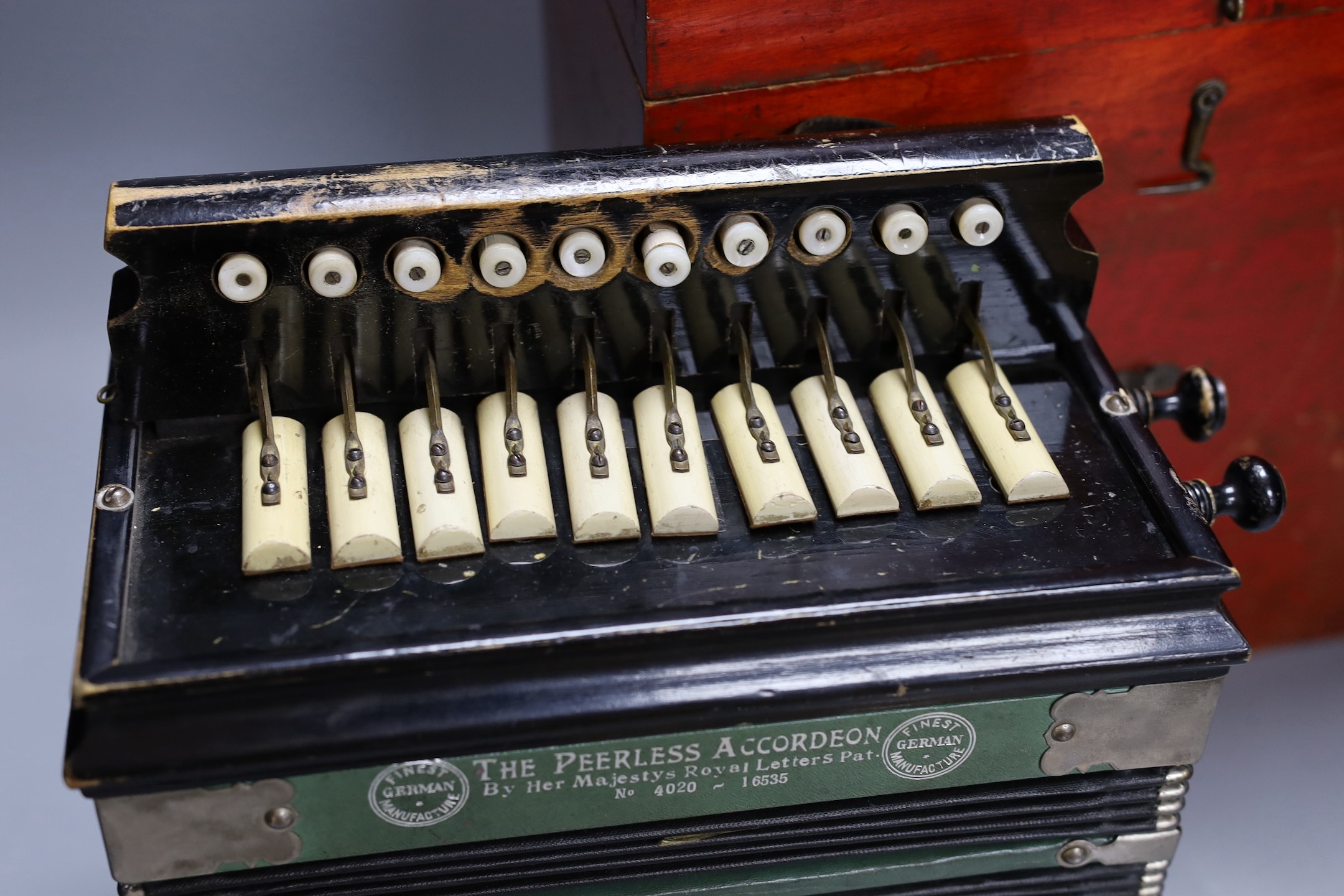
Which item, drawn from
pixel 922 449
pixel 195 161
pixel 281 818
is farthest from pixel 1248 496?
pixel 195 161

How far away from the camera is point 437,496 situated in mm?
1787

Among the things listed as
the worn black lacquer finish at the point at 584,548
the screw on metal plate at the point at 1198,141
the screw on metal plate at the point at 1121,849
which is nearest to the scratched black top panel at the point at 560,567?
the worn black lacquer finish at the point at 584,548

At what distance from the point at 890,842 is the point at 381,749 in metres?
0.65

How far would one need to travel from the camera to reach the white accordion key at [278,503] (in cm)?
172

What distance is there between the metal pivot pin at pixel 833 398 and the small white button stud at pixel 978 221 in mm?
217

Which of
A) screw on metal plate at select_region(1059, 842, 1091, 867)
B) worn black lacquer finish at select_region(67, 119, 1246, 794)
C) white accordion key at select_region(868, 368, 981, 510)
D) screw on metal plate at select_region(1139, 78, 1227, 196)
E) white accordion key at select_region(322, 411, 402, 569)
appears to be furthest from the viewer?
screw on metal plate at select_region(1139, 78, 1227, 196)

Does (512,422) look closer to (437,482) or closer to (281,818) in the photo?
(437,482)

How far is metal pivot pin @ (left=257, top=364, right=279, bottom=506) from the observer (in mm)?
1770

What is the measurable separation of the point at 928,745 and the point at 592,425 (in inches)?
21.7

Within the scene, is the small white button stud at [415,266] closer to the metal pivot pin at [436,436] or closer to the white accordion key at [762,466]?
the metal pivot pin at [436,436]

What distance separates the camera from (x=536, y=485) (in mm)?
1813

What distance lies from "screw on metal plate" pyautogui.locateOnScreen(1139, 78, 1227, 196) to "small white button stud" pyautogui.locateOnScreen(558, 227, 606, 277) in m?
0.99

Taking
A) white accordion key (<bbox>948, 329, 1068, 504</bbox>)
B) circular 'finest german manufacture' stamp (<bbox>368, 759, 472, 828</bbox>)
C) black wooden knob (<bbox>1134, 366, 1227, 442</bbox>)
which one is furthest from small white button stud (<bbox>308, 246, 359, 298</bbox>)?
black wooden knob (<bbox>1134, 366, 1227, 442</bbox>)

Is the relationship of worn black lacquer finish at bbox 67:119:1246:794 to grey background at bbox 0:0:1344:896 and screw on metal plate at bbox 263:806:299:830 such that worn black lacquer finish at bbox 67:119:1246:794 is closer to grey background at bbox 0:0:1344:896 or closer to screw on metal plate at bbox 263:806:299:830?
screw on metal plate at bbox 263:806:299:830
